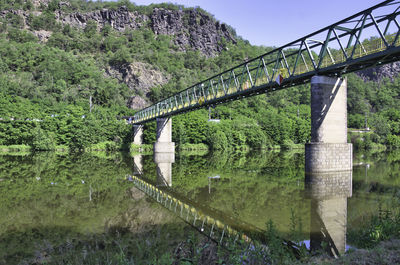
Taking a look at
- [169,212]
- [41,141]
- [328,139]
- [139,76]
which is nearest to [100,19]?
[139,76]

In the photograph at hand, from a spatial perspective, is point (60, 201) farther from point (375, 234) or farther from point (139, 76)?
point (139, 76)

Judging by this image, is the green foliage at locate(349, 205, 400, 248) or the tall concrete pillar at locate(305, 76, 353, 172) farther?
the tall concrete pillar at locate(305, 76, 353, 172)

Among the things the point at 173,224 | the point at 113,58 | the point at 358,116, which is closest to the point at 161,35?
the point at 113,58

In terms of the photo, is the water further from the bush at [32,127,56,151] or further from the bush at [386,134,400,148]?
the bush at [386,134,400,148]

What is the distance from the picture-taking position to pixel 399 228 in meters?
8.02

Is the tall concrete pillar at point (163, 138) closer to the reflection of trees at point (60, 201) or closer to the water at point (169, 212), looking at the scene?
the reflection of trees at point (60, 201)

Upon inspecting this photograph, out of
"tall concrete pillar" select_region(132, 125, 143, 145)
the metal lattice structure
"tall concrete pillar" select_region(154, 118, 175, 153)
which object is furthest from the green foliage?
"tall concrete pillar" select_region(132, 125, 143, 145)

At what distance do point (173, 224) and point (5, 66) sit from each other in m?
128

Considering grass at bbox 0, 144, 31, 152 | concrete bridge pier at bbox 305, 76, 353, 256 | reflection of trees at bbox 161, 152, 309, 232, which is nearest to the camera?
reflection of trees at bbox 161, 152, 309, 232

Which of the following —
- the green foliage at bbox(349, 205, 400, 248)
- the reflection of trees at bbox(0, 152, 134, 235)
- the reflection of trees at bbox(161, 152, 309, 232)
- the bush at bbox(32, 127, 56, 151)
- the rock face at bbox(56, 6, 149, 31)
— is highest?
the rock face at bbox(56, 6, 149, 31)

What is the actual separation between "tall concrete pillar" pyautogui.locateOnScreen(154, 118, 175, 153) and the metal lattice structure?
40.8 m

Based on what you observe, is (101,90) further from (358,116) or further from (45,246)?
(45,246)

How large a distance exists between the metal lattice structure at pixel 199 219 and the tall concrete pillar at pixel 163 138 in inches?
1606

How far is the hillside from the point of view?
238 feet
